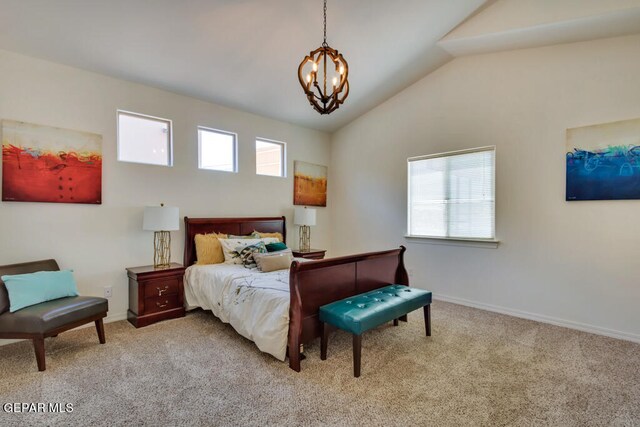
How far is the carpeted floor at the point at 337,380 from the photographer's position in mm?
1907

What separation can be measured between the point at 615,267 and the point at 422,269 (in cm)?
216

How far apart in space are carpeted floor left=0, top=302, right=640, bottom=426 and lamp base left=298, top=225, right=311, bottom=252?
2505 millimetres

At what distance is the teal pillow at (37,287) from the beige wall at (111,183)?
46 cm

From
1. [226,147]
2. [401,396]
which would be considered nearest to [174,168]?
[226,147]

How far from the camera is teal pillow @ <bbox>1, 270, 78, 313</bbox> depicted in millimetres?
2500

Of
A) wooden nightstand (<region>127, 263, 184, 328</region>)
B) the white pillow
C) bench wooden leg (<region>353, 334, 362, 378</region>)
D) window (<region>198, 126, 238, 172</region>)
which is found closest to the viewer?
bench wooden leg (<region>353, 334, 362, 378</region>)

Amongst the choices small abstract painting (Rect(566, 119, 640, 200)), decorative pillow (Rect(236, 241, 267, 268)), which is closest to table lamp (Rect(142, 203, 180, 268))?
decorative pillow (Rect(236, 241, 267, 268))

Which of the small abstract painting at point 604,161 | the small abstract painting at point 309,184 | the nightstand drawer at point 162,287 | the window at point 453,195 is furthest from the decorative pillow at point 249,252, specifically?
the small abstract painting at point 604,161

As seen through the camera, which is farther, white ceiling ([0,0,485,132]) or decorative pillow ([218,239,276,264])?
decorative pillow ([218,239,276,264])

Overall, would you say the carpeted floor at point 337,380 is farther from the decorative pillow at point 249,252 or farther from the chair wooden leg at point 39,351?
the decorative pillow at point 249,252

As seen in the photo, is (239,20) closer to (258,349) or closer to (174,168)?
(174,168)

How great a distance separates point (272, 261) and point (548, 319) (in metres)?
3.36

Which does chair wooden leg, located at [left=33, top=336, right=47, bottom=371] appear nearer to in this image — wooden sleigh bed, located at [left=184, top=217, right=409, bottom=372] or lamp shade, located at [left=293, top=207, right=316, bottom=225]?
wooden sleigh bed, located at [left=184, top=217, right=409, bottom=372]

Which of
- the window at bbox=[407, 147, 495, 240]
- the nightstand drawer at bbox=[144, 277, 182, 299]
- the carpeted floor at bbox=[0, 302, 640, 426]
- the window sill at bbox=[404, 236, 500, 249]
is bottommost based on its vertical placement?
the carpeted floor at bbox=[0, 302, 640, 426]
